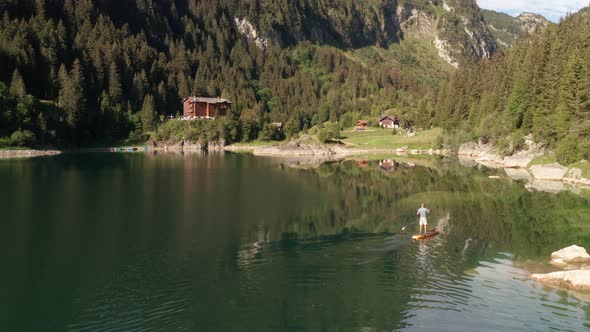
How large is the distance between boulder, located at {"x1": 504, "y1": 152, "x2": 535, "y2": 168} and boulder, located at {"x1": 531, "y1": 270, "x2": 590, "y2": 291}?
80.8m

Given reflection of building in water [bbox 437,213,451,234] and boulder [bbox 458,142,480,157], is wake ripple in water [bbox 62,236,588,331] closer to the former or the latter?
reflection of building in water [bbox 437,213,451,234]

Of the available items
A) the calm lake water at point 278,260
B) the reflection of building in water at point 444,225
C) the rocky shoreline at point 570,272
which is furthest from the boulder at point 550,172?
the rocky shoreline at point 570,272

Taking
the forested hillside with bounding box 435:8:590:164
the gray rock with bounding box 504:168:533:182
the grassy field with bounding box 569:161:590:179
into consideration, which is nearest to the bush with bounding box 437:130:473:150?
the forested hillside with bounding box 435:8:590:164

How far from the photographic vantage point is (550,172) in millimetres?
87250

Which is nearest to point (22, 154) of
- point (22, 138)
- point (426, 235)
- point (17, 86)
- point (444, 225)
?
point (22, 138)

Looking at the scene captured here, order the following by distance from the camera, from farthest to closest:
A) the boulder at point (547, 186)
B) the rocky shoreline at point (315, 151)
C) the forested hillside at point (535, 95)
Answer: the rocky shoreline at point (315, 151) → the forested hillside at point (535, 95) → the boulder at point (547, 186)

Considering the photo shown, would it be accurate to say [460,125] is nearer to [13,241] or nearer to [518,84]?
[518,84]

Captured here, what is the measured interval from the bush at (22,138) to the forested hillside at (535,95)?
398 feet

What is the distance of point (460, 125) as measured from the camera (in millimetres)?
160750

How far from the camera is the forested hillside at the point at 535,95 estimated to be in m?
89.0

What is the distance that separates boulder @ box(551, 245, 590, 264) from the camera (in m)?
35.7

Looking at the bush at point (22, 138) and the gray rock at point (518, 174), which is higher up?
the bush at point (22, 138)

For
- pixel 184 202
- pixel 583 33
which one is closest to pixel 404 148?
pixel 583 33

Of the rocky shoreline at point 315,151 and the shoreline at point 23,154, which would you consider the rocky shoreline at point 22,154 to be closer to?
the shoreline at point 23,154
